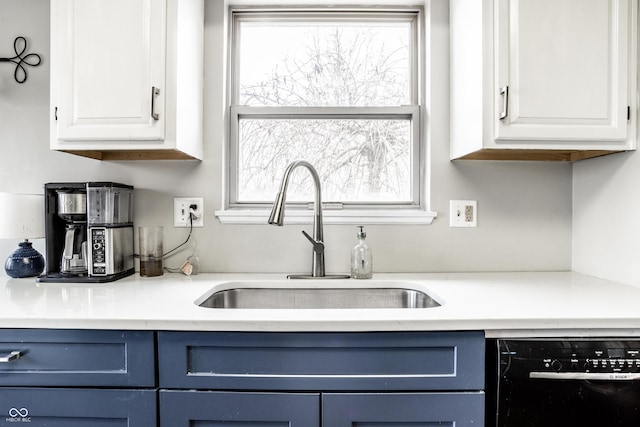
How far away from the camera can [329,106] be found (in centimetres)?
173

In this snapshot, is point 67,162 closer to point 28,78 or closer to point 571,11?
point 28,78

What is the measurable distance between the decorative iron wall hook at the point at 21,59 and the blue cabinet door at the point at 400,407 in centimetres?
185

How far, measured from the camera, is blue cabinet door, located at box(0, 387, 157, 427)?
0.97 metres

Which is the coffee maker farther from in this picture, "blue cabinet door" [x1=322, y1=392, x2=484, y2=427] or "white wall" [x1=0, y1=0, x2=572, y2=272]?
"blue cabinet door" [x1=322, y1=392, x2=484, y2=427]

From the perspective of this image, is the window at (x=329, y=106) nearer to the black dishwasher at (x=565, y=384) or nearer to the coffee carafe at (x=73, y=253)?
the coffee carafe at (x=73, y=253)

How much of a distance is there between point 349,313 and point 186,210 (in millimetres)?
962

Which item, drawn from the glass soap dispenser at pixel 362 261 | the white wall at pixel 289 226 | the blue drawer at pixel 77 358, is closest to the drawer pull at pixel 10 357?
the blue drawer at pixel 77 358

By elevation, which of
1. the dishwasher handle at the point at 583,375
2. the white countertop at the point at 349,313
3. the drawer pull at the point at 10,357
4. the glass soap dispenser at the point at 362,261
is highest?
the glass soap dispenser at the point at 362,261

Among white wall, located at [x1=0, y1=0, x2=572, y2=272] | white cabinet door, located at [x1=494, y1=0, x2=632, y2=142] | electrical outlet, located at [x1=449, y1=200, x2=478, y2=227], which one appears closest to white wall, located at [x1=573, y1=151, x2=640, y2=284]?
white wall, located at [x1=0, y1=0, x2=572, y2=272]

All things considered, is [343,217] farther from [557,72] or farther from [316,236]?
[557,72]

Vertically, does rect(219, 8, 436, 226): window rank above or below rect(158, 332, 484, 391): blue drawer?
above

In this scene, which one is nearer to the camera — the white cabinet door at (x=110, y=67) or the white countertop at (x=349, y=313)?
the white countertop at (x=349, y=313)

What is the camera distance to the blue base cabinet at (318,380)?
967 mm

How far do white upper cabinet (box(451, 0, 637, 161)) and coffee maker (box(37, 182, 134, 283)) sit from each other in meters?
1.43
